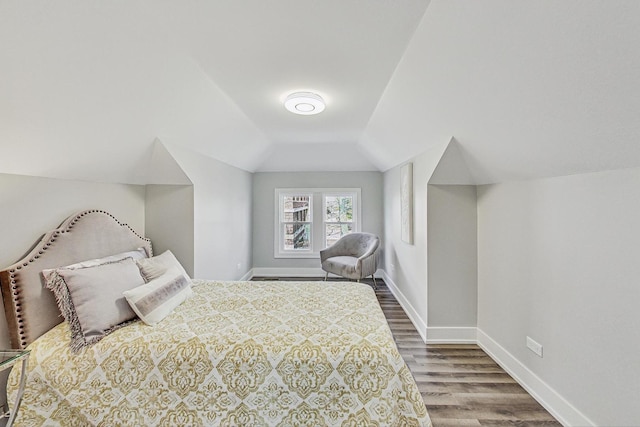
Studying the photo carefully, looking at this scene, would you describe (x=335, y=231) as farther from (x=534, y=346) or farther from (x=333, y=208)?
(x=534, y=346)

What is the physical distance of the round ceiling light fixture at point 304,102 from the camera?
268 centimetres

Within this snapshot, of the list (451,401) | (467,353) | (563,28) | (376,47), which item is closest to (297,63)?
(376,47)

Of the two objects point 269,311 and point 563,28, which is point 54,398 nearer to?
point 269,311

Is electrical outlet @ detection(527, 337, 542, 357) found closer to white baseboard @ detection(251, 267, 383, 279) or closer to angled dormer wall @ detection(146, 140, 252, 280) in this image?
angled dormer wall @ detection(146, 140, 252, 280)

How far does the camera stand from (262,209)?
19.2ft

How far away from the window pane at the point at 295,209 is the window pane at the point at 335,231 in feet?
1.68

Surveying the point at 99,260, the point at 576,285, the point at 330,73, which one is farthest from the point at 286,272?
the point at 576,285

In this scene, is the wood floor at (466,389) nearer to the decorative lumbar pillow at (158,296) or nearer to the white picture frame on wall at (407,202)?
the white picture frame on wall at (407,202)

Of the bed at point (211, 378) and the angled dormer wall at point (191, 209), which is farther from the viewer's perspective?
the angled dormer wall at point (191, 209)

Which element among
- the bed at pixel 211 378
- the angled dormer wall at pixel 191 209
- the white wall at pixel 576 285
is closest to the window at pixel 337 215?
the angled dormer wall at pixel 191 209

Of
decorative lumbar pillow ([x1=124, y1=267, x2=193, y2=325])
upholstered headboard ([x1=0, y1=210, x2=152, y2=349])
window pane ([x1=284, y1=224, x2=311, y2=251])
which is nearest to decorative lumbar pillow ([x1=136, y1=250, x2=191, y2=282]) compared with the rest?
decorative lumbar pillow ([x1=124, y1=267, x2=193, y2=325])

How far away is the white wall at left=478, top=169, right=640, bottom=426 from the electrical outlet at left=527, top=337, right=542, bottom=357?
5cm

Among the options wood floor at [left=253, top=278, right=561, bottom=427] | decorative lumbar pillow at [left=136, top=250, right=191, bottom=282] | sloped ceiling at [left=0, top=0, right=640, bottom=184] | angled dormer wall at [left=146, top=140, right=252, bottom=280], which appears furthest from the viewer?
angled dormer wall at [left=146, top=140, right=252, bottom=280]

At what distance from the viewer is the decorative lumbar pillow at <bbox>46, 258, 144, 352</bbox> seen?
174 cm
